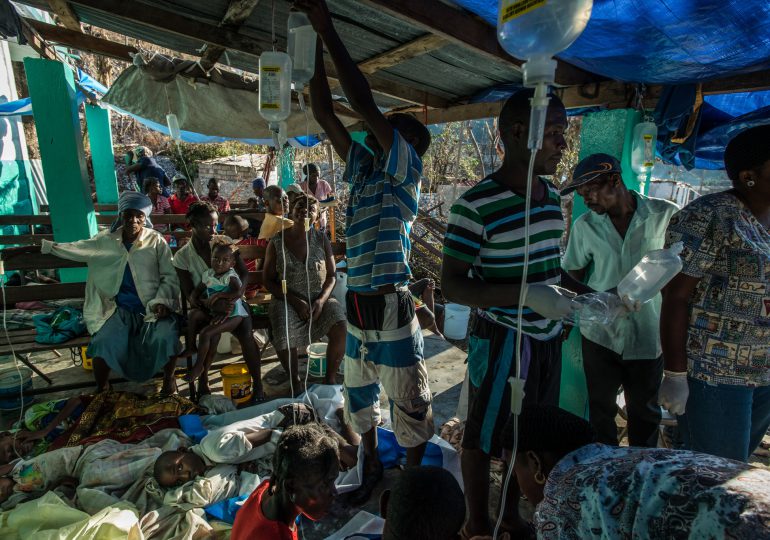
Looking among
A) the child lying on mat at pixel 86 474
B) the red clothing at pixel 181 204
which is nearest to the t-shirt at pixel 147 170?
the red clothing at pixel 181 204

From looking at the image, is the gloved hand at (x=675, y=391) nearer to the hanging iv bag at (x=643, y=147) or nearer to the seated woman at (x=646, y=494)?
the seated woman at (x=646, y=494)

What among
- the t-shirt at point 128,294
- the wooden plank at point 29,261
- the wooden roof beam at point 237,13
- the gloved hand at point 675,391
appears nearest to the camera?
the gloved hand at point 675,391

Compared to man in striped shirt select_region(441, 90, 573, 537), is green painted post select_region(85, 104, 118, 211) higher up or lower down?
higher up

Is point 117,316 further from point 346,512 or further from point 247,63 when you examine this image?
point 247,63

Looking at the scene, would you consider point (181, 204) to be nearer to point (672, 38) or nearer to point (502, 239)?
point (502, 239)

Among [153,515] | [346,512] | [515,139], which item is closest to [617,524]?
[515,139]

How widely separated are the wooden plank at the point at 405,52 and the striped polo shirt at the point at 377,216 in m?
1.24

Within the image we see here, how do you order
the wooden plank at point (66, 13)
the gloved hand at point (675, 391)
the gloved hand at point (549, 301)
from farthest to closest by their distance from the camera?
1. the wooden plank at point (66, 13)
2. the gloved hand at point (675, 391)
3. the gloved hand at point (549, 301)

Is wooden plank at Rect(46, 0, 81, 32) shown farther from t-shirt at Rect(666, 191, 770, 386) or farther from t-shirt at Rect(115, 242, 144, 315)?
t-shirt at Rect(666, 191, 770, 386)

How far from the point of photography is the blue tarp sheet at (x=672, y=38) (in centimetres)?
214

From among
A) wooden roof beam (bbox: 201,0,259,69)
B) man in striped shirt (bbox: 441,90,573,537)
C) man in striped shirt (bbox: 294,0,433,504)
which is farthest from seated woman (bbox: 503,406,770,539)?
wooden roof beam (bbox: 201,0,259,69)

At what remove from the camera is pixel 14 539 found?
211 centimetres

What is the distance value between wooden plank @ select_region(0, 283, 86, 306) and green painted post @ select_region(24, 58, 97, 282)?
3.27ft

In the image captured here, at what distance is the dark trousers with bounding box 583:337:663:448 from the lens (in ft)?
8.16
